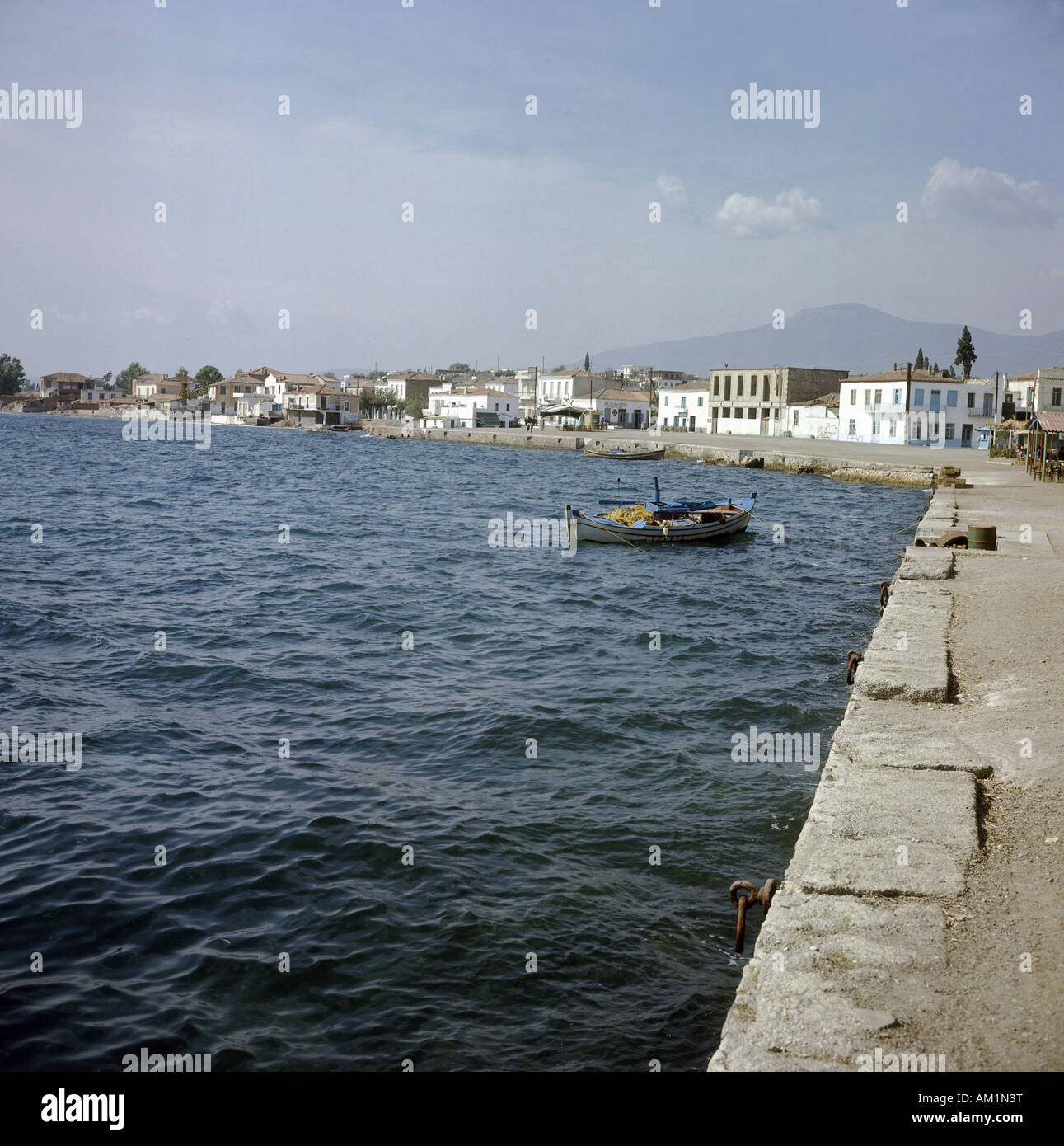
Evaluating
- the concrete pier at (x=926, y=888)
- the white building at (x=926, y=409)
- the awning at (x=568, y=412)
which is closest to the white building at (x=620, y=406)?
the awning at (x=568, y=412)

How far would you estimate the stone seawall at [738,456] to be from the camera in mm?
50281

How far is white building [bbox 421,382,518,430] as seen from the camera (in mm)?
122812

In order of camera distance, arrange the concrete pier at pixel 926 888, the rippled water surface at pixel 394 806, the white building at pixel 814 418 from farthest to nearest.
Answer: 1. the white building at pixel 814 418
2. the rippled water surface at pixel 394 806
3. the concrete pier at pixel 926 888

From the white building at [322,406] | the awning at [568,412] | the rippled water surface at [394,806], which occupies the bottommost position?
the rippled water surface at [394,806]

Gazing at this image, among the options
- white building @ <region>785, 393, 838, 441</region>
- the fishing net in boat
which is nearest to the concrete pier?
the fishing net in boat

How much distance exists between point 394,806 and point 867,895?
5030 mm

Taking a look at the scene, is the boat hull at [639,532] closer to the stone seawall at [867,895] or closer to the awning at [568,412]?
the stone seawall at [867,895]

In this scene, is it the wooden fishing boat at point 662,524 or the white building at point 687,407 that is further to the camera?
the white building at point 687,407

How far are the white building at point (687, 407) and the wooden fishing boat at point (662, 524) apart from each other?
72325 millimetres

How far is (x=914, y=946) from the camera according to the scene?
15.5 feet

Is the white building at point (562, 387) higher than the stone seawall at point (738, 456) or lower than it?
A: higher

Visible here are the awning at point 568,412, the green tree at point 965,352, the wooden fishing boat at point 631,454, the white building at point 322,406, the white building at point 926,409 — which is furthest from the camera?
the white building at point 322,406

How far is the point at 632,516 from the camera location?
29.2m

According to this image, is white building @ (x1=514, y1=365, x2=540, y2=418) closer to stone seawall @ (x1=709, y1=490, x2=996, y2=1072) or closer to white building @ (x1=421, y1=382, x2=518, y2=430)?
white building @ (x1=421, y1=382, x2=518, y2=430)
